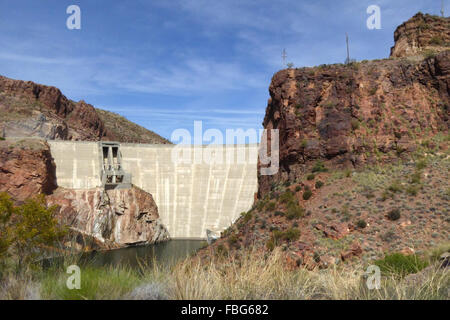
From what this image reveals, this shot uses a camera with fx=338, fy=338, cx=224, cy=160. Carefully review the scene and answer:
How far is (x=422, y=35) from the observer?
32938 mm

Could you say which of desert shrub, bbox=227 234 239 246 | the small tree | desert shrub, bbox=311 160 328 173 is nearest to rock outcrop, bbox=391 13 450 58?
desert shrub, bbox=311 160 328 173

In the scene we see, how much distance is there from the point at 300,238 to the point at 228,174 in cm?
2741

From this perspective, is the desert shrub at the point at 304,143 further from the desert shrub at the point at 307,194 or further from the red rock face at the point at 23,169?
the red rock face at the point at 23,169

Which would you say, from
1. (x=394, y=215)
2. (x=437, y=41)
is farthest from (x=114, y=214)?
(x=437, y=41)

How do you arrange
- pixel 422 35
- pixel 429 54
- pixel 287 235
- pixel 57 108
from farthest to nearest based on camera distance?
pixel 57 108, pixel 422 35, pixel 429 54, pixel 287 235

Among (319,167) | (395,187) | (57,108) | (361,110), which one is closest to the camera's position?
(395,187)

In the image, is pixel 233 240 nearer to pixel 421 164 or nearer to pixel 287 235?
pixel 287 235

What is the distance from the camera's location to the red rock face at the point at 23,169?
4197 cm

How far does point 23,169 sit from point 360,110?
4018 centimetres

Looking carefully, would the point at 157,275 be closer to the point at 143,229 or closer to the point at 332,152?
the point at 332,152

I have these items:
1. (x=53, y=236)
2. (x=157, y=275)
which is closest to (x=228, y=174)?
(x=53, y=236)

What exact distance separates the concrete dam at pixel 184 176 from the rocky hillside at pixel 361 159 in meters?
14.4

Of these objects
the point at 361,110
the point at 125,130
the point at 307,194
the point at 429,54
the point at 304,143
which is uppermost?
the point at 125,130

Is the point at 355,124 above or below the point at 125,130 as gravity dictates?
below
